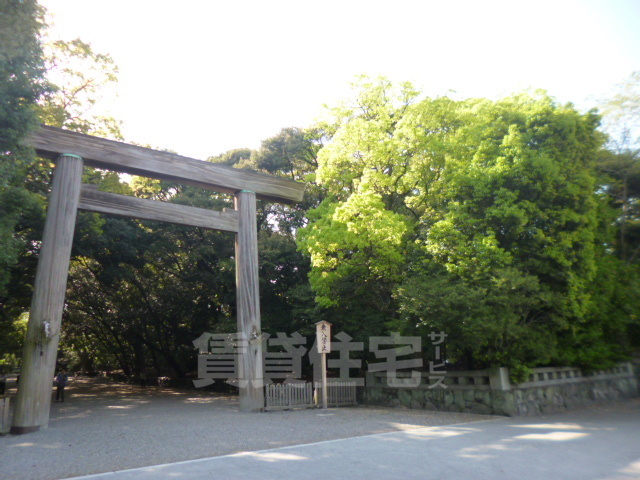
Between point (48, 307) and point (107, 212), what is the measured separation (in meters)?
2.48

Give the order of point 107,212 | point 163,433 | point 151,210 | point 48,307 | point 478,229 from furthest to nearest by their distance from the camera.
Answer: point 478,229 < point 151,210 < point 107,212 < point 48,307 < point 163,433

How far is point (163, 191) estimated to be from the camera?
64.4ft

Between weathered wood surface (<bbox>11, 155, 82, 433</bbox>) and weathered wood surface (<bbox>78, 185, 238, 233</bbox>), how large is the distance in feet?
1.11

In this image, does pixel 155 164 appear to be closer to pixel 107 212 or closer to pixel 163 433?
pixel 107 212

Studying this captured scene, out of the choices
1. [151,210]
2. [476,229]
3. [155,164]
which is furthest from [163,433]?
[476,229]

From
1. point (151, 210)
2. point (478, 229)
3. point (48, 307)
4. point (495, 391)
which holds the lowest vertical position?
point (495, 391)

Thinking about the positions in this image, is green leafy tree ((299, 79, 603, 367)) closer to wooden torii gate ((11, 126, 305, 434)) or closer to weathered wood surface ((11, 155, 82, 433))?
wooden torii gate ((11, 126, 305, 434))

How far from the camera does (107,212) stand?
1034 cm

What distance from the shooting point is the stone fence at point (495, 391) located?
10617mm

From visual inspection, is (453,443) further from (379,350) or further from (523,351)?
Answer: (379,350)

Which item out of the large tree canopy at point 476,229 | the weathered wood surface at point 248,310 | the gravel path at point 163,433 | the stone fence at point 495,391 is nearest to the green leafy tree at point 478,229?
the large tree canopy at point 476,229

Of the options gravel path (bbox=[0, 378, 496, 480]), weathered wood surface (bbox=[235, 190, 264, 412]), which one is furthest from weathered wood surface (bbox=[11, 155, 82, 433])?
weathered wood surface (bbox=[235, 190, 264, 412])

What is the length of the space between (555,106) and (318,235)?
756 centimetres

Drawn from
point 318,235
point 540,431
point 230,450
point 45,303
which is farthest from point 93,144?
point 540,431
